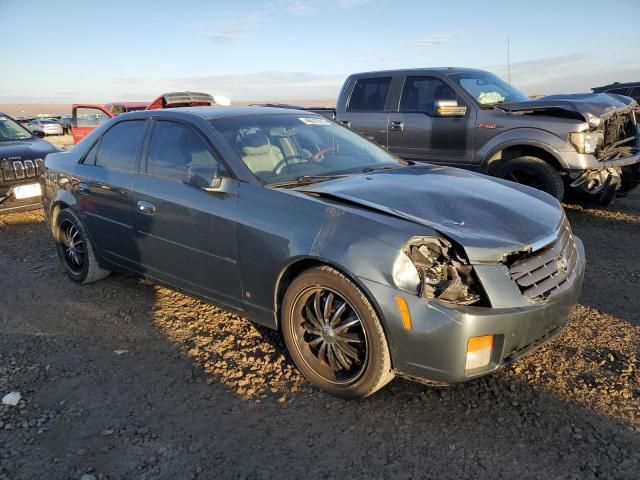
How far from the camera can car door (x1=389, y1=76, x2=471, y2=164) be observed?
711 cm

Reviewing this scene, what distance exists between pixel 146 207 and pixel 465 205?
2288mm

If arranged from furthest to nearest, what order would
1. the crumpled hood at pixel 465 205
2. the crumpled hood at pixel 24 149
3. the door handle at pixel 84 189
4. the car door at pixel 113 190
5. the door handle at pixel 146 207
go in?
1. the crumpled hood at pixel 24 149
2. the door handle at pixel 84 189
3. the car door at pixel 113 190
4. the door handle at pixel 146 207
5. the crumpled hood at pixel 465 205

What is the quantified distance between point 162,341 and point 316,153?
178 centimetres

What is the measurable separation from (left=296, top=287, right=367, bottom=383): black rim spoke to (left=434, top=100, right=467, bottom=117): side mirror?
431 centimetres

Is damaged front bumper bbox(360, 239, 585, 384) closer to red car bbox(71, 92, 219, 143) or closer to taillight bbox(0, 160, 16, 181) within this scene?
taillight bbox(0, 160, 16, 181)

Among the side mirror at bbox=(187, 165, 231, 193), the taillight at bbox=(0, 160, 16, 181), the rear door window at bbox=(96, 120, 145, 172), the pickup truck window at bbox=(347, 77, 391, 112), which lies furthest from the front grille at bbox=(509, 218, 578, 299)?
the taillight at bbox=(0, 160, 16, 181)

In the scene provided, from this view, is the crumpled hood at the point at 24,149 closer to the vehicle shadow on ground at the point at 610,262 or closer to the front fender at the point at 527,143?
the front fender at the point at 527,143

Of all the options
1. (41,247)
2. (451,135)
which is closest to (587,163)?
(451,135)

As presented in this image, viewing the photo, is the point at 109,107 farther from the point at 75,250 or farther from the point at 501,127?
the point at 501,127

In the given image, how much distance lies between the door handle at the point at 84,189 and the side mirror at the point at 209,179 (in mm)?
1562

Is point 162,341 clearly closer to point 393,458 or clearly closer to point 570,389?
point 393,458

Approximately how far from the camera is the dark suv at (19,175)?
731cm

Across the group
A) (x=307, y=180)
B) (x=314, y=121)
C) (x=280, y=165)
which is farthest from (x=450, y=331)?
(x=314, y=121)

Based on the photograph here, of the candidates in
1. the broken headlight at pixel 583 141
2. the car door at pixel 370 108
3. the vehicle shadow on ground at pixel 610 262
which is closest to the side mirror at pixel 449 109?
the car door at pixel 370 108
